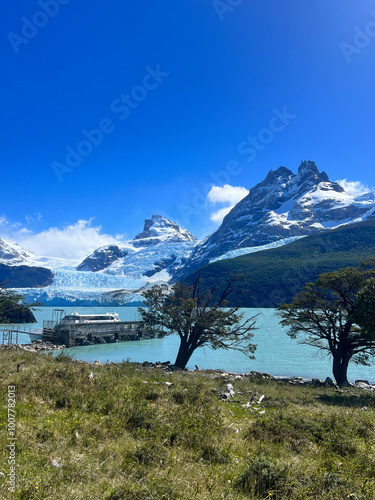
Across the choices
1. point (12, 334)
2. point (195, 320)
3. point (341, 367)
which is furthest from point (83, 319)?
point (341, 367)

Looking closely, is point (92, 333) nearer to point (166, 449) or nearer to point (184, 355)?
point (184, 355)

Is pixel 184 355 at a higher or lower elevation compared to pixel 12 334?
higher

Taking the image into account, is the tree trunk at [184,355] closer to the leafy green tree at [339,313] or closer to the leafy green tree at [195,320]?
the leafy green tree at [195,320]

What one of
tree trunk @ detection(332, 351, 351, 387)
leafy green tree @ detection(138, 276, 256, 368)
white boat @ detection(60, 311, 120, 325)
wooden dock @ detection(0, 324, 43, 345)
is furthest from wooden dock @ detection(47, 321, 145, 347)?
tree trunk @ detection(332, 351, 351, 387)

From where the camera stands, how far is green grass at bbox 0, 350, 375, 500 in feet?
17.6

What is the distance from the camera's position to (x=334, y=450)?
7.84 meters

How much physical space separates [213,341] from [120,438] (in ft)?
73.5

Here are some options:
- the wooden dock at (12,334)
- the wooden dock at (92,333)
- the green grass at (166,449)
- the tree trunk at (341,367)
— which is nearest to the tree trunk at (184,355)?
the tree trunk at (341,367)

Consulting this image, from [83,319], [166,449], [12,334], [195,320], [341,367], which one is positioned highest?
[195,320]

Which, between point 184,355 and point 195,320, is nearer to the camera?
point 195,320

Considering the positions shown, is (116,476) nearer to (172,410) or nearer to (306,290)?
(172,410)

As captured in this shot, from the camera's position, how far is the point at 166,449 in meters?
6.68

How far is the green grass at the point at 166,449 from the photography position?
5.36m

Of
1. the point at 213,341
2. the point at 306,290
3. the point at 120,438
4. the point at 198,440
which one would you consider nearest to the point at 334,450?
the point at 198,440
